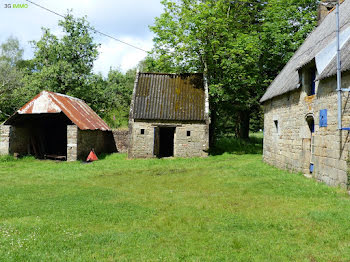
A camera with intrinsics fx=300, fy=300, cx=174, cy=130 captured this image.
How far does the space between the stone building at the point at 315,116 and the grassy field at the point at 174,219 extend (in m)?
0.87

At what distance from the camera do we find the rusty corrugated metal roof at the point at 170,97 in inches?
753

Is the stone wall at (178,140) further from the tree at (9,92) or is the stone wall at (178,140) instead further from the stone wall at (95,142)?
the tree at (9,92)

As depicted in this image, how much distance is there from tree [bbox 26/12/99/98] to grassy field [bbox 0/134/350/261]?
16.6m

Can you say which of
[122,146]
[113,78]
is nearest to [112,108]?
[113,78]

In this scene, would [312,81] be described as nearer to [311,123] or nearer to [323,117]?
[311,123]

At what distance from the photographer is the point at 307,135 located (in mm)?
11383

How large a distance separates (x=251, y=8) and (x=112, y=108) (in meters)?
17.1

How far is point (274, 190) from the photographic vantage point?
903cm

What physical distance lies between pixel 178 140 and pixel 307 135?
9124mm

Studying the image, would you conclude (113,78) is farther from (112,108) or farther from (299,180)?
(299,180)

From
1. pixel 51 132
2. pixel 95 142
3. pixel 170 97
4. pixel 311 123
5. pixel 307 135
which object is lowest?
pixel 95 142

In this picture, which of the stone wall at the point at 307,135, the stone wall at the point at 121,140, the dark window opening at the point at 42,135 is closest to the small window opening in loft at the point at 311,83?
the stone wall at the point at 307,135

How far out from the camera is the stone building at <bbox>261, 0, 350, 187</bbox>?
8883mm

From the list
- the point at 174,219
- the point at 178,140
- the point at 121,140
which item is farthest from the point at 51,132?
the point at 174,219
